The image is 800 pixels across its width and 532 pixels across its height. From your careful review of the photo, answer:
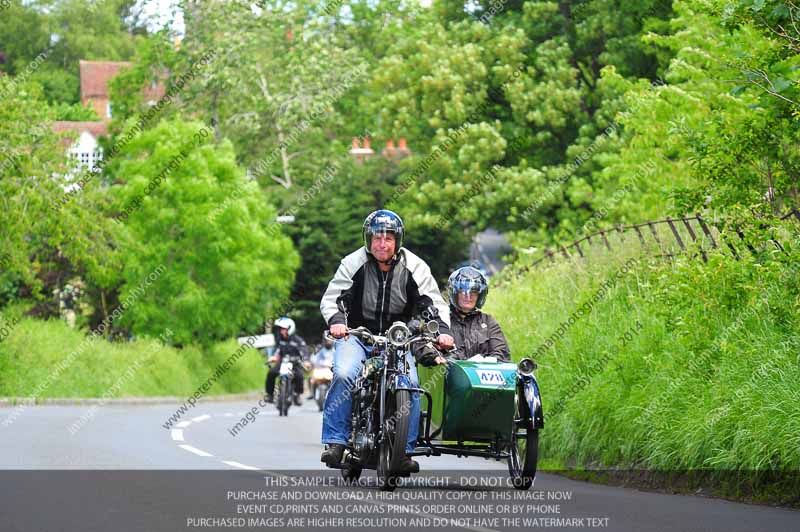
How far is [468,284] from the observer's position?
559 inches

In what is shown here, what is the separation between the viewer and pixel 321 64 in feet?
218

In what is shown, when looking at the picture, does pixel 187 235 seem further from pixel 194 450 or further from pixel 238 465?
pixel 238 465

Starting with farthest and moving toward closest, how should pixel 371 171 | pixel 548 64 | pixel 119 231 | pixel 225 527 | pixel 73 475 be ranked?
1. pixel 371 171
2. pixel 548 64
3. pixel 119 231
4. pixel 73 475
5. pixel 225 527

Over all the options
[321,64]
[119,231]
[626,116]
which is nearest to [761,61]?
[626,116]

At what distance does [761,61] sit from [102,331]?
37957 mm

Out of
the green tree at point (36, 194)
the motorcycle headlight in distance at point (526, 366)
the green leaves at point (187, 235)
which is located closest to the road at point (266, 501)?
the motorcycle headlight in distance at point (526, 366)

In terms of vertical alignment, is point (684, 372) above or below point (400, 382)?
above

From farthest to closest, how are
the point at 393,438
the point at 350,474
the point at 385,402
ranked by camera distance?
the point at 350,474 → the point at 385,402 → the point at 393,438

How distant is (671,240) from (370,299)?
7.86m

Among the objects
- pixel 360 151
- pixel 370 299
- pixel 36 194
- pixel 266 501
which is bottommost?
pixel 266 501

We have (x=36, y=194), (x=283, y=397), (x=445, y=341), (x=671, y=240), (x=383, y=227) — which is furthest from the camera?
(x=36, y=194)

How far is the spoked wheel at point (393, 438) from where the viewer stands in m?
11.8

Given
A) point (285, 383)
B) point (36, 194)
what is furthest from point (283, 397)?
point (36, 194)

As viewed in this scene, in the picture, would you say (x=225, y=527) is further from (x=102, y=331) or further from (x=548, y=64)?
(x=102, y=331)
